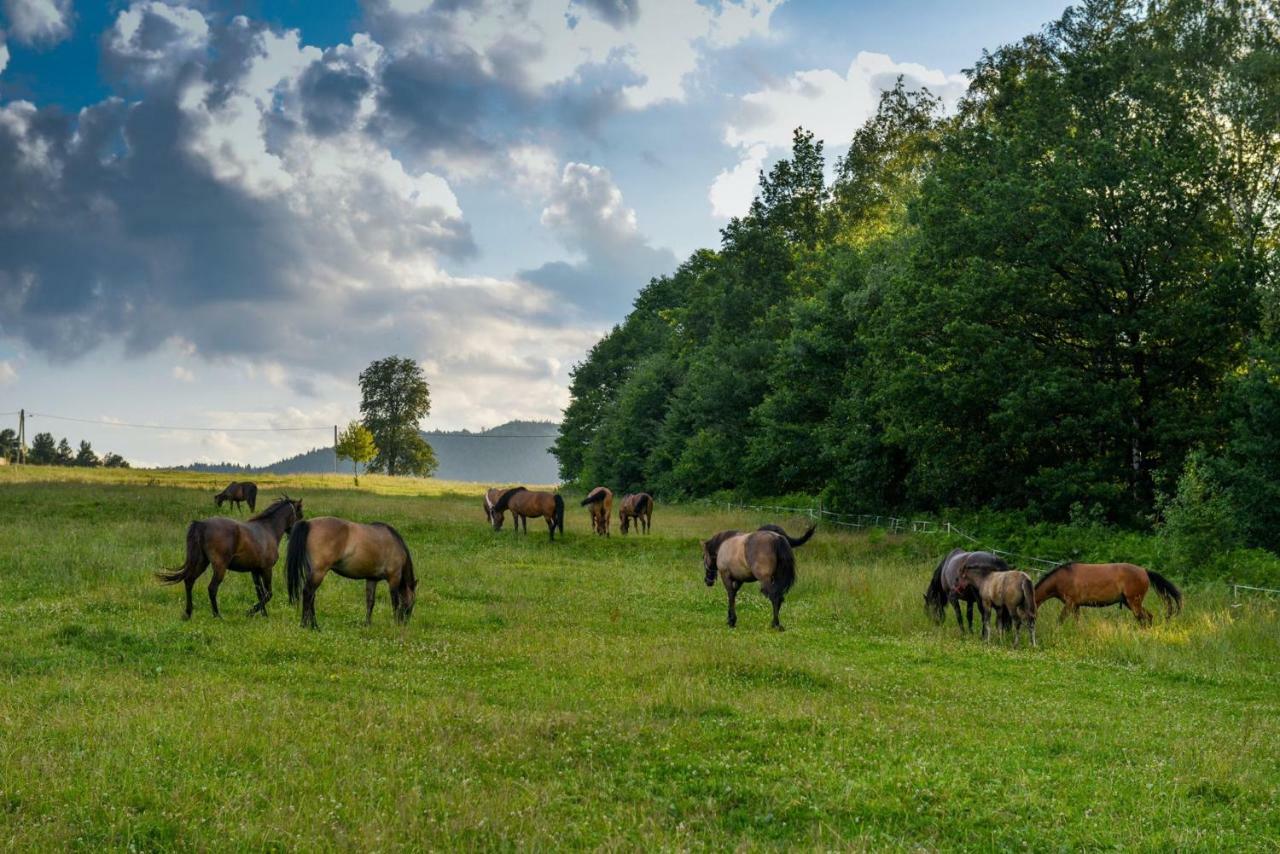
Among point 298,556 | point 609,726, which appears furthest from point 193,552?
point 609,726

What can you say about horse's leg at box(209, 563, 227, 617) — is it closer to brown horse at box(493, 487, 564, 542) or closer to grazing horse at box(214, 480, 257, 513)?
brown horse at box(493, 487, 564, 542)

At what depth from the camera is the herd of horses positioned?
54.0ft

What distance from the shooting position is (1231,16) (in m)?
34.6

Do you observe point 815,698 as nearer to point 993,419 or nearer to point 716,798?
point 716,798

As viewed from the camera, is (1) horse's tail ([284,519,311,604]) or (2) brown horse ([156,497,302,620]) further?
(2) brown horse ([156,497,302,620])

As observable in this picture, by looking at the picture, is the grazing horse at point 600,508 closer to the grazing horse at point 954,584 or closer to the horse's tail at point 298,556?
the grazing horse at point 954,584

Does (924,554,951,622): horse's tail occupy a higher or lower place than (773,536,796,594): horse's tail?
lower

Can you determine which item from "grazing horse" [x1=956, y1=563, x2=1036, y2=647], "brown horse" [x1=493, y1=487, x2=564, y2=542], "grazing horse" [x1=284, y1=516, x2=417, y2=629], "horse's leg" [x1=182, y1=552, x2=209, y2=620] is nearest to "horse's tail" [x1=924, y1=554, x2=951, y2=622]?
"grazing horse" [x1=956, y1=563, x2=1036, y2=647]

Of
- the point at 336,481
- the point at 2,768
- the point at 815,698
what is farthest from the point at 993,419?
the point at 336,481

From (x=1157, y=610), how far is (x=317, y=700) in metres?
17.5

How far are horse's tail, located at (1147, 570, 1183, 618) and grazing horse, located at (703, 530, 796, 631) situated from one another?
7707mm

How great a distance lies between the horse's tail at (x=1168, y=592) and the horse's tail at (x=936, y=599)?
4.17 meters

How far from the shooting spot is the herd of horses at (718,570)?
1647 cm

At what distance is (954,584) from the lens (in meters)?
19.4
